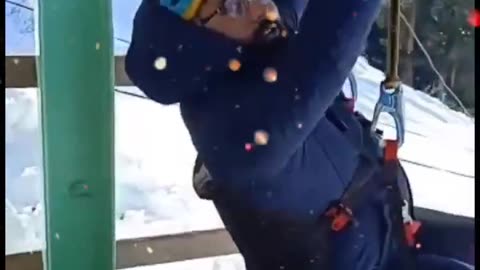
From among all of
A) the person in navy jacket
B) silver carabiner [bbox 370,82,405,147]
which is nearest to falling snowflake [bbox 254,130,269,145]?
the person in navy jacket

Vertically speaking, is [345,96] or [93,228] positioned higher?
[345,96]

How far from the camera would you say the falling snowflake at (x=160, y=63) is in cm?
72

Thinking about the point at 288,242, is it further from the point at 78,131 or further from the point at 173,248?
the point at 78,131

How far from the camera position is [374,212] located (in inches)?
30.5

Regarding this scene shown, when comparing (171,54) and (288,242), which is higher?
(171,54)

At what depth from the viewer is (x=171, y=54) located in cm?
72

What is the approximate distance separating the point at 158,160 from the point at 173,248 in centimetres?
8

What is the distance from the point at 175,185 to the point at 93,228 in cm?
8

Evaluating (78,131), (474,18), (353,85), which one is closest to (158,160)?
(78,131)

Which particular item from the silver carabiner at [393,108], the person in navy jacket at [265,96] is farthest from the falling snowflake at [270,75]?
the silver carabiner at [393,108]

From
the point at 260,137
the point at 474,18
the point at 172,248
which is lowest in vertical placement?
the point at 172,248

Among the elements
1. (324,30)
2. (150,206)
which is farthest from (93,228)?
(324,30)

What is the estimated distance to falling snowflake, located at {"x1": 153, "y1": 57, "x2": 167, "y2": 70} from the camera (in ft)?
2.37

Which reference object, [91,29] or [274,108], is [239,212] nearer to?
[274,108]
